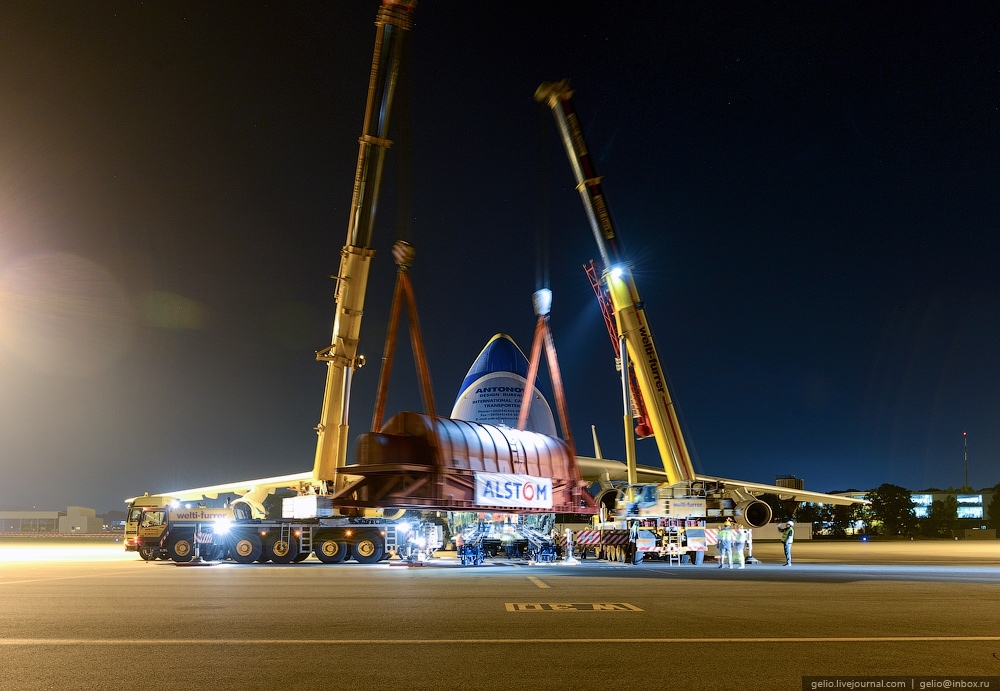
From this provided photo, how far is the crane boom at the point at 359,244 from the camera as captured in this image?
36.6 m

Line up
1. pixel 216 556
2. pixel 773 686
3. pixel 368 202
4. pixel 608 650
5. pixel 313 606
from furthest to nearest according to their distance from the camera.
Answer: pixel 368 202, pixel 216 556, pixel 313 606, pixel 608 650, pixel 773 686

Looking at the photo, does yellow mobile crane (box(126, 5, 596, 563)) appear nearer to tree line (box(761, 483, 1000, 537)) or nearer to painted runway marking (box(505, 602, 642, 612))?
painted runway marking (box(505, 602, 642, 612))

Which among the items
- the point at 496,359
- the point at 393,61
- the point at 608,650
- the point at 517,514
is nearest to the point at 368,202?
the point at 393,61

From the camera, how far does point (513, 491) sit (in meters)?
31.3

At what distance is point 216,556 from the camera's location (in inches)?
1234

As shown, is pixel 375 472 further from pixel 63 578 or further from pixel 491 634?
pixel 491 634

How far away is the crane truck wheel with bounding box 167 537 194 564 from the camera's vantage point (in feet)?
104

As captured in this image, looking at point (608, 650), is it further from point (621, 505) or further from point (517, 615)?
point (621, 505)

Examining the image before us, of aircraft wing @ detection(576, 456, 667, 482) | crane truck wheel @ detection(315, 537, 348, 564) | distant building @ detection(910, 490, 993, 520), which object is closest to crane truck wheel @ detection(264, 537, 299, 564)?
crane truck wheel @ detection(315, 537, 348, 564)

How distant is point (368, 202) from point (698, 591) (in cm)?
2457

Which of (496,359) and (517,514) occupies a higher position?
(496,359)

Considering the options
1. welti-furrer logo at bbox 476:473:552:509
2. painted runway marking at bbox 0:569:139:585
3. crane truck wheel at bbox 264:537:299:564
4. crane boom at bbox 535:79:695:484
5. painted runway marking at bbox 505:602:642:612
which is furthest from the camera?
crane boom at bbox 535:79:695:484

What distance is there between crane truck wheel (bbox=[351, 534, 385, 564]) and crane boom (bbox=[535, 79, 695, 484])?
12247 millimetres

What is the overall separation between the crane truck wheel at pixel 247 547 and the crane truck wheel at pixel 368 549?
3559 mm
